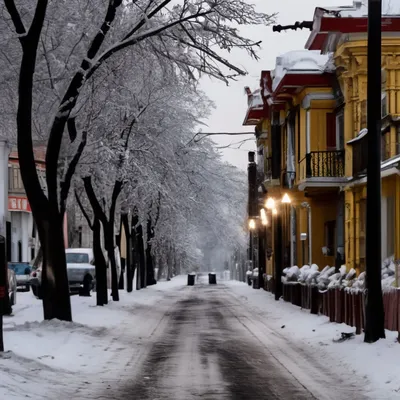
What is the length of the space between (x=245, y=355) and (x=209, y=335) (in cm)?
488

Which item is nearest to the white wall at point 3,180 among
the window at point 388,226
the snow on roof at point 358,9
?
the snow on roof at point 358,9

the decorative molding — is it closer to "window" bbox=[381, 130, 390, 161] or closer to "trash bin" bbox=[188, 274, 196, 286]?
"window" bbox=[381, 130, 390, 161]

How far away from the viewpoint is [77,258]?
46750 millimetres

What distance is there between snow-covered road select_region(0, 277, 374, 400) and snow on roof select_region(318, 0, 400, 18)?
949 cm

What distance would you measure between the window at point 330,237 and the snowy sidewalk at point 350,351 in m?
11.8

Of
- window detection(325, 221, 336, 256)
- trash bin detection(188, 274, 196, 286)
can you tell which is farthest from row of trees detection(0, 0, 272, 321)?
trash bin detection(188, 274, 196, 286)

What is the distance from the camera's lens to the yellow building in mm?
30031

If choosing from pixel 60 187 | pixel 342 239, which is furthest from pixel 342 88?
pixel 60 187

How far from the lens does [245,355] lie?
1833cm

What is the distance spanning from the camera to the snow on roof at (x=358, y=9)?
3062 cm

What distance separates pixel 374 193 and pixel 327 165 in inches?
722

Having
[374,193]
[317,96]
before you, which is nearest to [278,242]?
[317,96]

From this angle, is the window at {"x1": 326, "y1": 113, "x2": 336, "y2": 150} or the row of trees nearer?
the row of trees

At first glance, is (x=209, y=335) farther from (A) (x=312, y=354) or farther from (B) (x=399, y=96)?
(B) (x=399, y=96)
